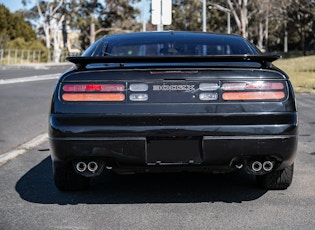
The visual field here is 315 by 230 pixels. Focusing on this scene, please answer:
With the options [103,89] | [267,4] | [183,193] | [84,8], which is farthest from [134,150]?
[84,8]

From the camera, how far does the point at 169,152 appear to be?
3850mm

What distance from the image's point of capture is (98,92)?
389 cm

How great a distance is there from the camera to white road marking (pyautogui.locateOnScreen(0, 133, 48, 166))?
6055 mm

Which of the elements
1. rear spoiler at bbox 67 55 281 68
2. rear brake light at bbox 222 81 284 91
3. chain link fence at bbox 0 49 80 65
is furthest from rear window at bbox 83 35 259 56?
chain link fence at bbox 0 49 80 65

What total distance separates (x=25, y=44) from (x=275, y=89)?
51.6 meters

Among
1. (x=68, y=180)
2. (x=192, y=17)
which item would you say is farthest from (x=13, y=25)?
(x=68, y=180)

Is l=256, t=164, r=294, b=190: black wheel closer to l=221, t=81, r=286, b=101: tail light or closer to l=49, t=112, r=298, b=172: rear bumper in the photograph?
l=49, t=112, r=298, b=172: rear bumper

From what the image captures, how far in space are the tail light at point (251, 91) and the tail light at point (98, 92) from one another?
773 millimetres

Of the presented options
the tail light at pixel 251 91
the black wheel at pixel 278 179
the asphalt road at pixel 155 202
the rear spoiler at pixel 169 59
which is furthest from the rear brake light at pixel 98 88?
the black wheel at pixel 278 179

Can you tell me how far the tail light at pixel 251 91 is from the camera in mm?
3867

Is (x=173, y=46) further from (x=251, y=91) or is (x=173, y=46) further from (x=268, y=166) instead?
(x=268, y=166)

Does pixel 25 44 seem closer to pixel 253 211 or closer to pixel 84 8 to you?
pixel 84 8

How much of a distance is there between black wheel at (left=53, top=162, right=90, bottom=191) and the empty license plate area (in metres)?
0.88

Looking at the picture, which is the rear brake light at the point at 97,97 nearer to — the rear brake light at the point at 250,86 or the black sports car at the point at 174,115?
the black sports car at the point at 174,115
